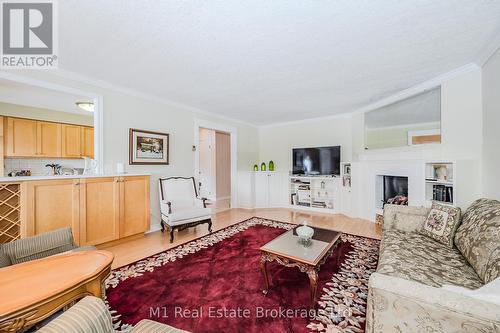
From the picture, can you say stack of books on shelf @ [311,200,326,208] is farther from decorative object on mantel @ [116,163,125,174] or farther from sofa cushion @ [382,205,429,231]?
decorative object on mantel @ [116,163,125,174]

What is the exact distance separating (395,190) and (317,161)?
1.77 metres

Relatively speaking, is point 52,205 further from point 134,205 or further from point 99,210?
point 134,205

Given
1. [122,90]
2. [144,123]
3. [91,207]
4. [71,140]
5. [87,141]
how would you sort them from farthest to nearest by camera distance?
[87,141] < [71,140] < [144,123] < [122,90] < [91,207]

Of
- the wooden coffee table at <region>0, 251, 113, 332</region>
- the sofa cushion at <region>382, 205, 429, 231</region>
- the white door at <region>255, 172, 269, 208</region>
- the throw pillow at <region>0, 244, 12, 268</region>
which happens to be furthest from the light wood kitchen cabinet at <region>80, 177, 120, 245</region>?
the sofa cushion at <region>382, 205, 429, 231</region>

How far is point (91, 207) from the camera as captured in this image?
2.70 m

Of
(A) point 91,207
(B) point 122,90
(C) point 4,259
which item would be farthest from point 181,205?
(C) point 4,259

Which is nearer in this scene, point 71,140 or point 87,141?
point 71,140

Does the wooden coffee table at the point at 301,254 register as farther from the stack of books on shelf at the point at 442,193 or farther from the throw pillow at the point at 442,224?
the stack of books on shelf at the point at 442,193

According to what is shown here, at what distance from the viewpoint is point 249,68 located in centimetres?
262

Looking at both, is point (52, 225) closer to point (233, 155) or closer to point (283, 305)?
point (283, 305)

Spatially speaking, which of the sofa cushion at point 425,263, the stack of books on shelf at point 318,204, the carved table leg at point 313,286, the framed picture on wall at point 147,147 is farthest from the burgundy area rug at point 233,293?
the stack of books on shelf at point 318,204

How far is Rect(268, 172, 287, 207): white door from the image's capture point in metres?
5.65

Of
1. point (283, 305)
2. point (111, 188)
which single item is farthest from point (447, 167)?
point (111, 188)

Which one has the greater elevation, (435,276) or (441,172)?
(441,172)
